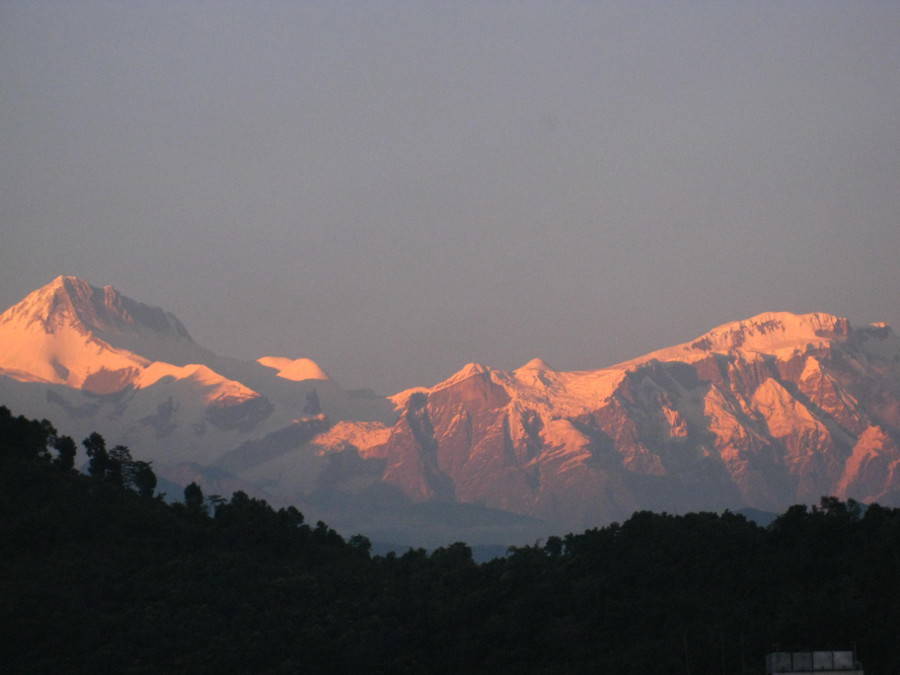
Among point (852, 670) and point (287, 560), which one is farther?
point (287, 560)

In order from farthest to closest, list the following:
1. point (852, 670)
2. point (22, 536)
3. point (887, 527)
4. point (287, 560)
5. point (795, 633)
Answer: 1. point (287, 560)
2. point (22, 536)
3. point (887, 527)
4. point (795, 633)
5. point (852, 670)

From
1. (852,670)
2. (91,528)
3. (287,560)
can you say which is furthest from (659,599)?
(91,528)

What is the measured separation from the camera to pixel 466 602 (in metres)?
152

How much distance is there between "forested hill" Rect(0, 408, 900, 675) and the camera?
131 meters

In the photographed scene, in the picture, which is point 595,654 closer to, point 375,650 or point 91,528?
point 375,650

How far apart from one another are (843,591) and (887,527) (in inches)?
668

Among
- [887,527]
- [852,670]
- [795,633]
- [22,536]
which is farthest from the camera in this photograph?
[22,536]

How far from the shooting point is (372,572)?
176m

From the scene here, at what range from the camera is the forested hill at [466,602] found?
13138 centimetres

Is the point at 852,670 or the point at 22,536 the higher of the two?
the point at 22,536

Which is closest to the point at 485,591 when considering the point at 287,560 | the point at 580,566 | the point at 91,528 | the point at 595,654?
the point at 580,566

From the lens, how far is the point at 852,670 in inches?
4112

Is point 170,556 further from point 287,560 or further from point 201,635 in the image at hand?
point 201,635

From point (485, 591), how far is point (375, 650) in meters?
15.1
